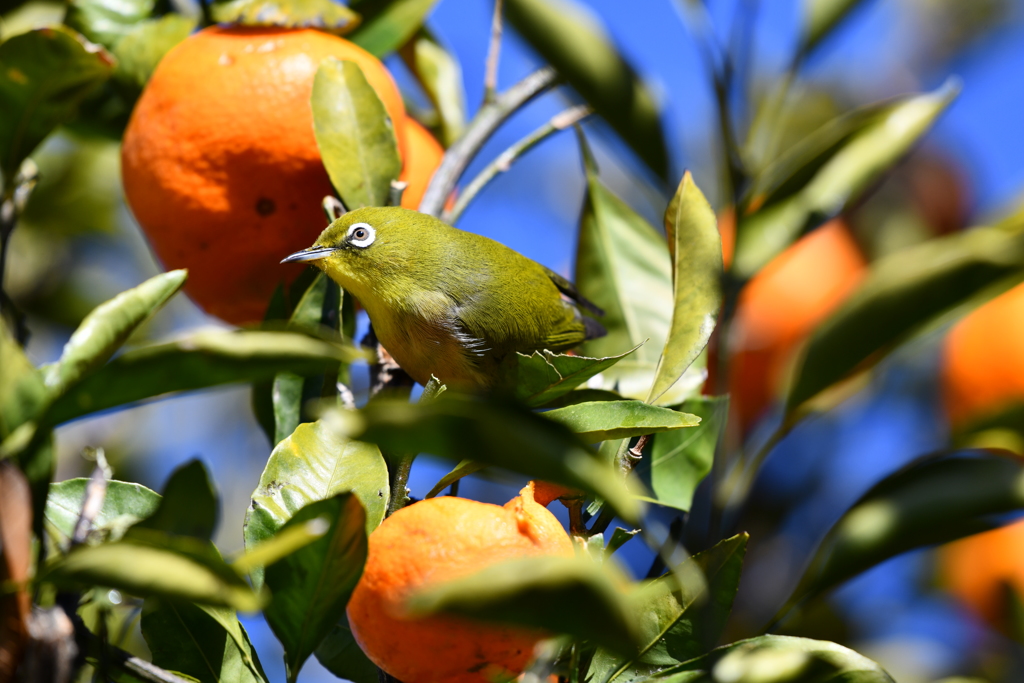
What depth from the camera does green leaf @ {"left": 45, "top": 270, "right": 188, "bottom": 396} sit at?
113 cm

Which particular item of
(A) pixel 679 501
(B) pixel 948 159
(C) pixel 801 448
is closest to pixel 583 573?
(A) pixel 679 501

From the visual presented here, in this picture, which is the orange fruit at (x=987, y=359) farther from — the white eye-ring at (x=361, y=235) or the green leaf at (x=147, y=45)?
the green leaf at (x=147, y=45)

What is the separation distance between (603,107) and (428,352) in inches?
28.1

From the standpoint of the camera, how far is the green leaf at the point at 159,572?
0.91 meters

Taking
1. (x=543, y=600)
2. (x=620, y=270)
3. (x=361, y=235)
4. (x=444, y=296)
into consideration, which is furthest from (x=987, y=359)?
(x=543, y=600)

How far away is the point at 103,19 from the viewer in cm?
226

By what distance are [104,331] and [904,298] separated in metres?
1.18

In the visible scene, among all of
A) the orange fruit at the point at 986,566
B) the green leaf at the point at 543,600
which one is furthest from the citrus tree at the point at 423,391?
the orange fruit at the point at 986,566

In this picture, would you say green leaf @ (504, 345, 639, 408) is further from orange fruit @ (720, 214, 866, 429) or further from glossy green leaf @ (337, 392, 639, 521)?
orange fruit @ (720, 214, 866, 429)

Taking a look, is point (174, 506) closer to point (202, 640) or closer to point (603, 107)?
point (202, 640)

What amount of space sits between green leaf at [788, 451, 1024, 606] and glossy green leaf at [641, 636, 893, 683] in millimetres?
282

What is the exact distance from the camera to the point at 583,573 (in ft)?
2.68

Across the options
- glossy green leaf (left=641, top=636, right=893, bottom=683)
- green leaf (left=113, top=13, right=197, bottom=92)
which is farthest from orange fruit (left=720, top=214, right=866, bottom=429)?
green leaf (left=113, top=13, right=197, bottom=92)

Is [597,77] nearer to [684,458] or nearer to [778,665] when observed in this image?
[684,458]
